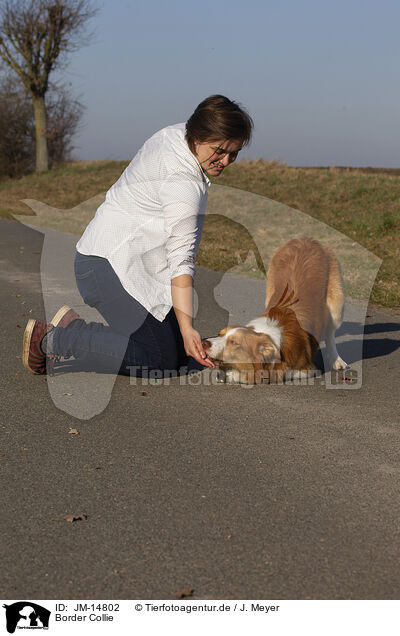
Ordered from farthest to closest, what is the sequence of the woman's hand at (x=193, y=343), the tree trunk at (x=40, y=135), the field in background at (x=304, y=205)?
the tree trunk at (x=40, y=135) → the field in background at (x=304, y=205) → the woman's hand at (x=193, y=343)

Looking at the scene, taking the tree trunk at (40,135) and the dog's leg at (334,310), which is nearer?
the dog's leg at (334,310)

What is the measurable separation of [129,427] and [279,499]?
130 centimetres

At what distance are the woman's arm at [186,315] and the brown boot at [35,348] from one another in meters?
1.40

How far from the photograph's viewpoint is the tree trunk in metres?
35.2

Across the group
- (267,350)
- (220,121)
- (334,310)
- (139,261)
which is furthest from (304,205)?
(220,121)

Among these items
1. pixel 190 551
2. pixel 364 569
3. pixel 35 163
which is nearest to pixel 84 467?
pixel 190 551

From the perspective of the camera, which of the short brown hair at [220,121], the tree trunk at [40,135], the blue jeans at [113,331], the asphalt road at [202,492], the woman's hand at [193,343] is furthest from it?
the tree trunk at [40,135]

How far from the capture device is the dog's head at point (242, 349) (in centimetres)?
502

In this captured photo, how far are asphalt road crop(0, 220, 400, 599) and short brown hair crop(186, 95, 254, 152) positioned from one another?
1827 millimetres

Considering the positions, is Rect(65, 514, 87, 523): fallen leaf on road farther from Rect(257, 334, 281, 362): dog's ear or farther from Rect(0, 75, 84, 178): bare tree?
Rect(0, 75, 84, 178): bare tree
